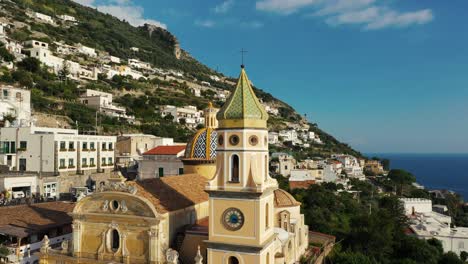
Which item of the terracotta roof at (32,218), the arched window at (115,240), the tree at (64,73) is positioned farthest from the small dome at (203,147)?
the tree at (64,73)

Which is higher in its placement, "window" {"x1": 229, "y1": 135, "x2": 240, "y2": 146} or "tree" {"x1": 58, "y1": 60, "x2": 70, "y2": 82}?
"tree" {"x1": 58, "y1": 60, "x2": 70, "y2": 82}

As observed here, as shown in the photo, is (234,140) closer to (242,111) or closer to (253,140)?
(253,140)

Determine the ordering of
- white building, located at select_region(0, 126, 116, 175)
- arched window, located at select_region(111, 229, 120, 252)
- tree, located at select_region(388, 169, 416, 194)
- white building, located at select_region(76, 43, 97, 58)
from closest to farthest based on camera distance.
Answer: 1. arched window, located at select_region(111, 229, 120, 252)
2. white building, located at select_region(0, 126, 116, 175)
3. tree, located at select_region(388, 169, 416, 194)
4. white building, located at select_region(76, 43, 97, 58)

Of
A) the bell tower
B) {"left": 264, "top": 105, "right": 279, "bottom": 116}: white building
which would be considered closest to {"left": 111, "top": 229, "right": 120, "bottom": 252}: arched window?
the bell tower

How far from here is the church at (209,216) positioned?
19.5 meters

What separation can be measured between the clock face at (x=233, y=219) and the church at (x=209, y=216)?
0.05 meters

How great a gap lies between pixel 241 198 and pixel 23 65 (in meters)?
75.6

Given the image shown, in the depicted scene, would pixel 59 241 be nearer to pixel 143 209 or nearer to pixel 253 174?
pixel 143 209

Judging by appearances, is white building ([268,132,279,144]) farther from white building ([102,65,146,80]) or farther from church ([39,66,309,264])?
→ church ([39,66,309,264])

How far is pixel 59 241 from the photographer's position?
26938 millimetres

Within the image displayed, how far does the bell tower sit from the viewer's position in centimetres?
1933

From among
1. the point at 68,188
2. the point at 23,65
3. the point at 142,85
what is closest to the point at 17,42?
the point at 23,65

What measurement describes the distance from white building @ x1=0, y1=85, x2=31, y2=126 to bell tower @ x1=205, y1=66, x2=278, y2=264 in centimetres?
3898

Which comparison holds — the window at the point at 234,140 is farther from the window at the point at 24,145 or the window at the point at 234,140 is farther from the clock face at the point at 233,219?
the window at the point at 24,145
